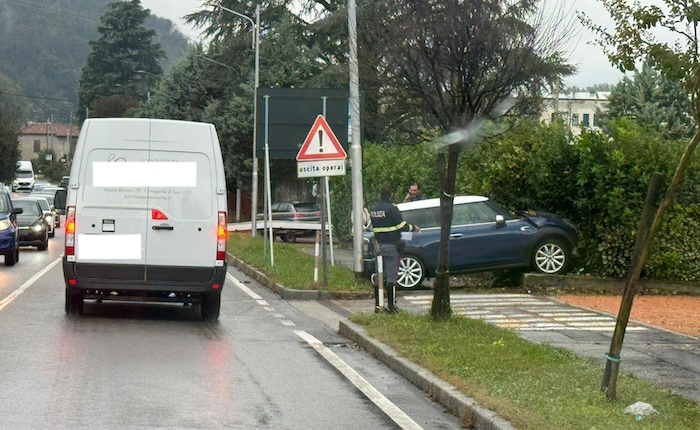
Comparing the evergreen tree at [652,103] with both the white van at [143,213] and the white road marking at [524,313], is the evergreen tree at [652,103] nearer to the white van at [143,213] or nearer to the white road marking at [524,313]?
the white road marking at [524,313]

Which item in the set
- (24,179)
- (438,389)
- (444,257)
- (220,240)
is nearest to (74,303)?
(220,240)

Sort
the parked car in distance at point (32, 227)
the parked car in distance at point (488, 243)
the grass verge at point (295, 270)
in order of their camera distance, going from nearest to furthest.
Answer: the grass verge at point (295, 270), the parked car in distance at point (488, 243), the parked car in distance at point (32, 227)

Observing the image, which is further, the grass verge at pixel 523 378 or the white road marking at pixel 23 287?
the white road marking at pixel 23 287

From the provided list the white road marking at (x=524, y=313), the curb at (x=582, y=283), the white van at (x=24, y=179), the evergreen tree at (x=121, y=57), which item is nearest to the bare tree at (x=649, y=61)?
the white road marking at (x=524, y=313)

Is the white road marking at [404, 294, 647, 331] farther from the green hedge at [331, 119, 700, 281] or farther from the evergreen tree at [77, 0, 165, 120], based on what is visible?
the evergreen tree at [77, 0, 165, 120]

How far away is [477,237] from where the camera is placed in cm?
2056

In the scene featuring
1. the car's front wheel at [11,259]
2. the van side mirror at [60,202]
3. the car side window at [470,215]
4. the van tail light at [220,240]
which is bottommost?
the car's front wheel at [11,259]

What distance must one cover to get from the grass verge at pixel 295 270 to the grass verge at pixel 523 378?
5.75 metres

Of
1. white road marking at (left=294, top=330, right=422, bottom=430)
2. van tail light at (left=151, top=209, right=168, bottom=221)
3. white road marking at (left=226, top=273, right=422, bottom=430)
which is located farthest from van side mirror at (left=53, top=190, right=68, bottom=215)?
white road marking at (left=294, top=330, right=422, bottom=430)

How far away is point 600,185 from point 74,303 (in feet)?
30.2

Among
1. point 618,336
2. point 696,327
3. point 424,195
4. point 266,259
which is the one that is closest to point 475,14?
point 696,327

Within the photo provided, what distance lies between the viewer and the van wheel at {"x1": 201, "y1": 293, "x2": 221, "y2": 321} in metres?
15.5

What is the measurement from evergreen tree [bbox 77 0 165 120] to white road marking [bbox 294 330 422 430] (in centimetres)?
9932

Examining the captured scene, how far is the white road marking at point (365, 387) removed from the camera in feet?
28.8
